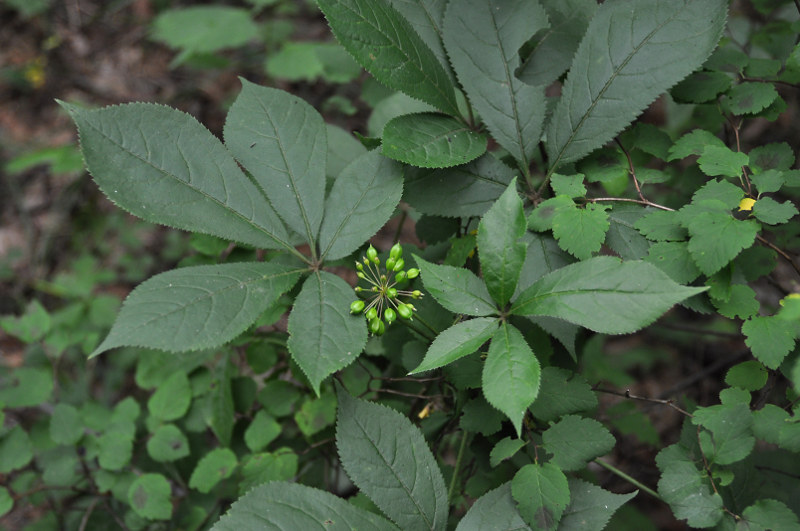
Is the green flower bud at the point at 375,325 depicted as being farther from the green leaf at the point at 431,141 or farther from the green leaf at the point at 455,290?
the green leaf at the point at 431,141

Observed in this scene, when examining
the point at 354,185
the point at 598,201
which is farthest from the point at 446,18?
the point at 598,201

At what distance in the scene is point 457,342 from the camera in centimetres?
120

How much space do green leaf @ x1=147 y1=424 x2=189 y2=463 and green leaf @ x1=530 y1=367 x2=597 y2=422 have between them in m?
1.34

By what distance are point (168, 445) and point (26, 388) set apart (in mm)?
696

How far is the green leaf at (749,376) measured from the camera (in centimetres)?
131

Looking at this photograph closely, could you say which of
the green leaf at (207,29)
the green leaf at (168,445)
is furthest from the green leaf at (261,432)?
the green leaf at (207,29)

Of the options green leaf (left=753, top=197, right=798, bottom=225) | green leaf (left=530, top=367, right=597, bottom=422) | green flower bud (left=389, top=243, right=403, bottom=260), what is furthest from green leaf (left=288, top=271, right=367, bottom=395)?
green leaf (left=753, top=197, right=798, bottom=225)

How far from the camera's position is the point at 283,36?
13.2ft

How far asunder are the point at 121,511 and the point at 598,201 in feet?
7.32

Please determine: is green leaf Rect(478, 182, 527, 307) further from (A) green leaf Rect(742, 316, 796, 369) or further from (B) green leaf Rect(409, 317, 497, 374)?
(A) green leaf Rect(742, 316, 796, 369)

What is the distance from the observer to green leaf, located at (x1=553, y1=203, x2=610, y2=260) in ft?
4.19

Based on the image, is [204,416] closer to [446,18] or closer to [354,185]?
[354,185]

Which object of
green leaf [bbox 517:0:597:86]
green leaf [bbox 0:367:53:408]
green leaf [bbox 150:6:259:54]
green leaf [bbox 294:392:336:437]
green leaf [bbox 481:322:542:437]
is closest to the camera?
green leaf [bbox 481:322:542:437]

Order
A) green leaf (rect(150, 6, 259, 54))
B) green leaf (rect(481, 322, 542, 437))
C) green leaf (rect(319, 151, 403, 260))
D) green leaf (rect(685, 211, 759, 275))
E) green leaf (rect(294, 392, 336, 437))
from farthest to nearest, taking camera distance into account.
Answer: green leaf (rect(150, 6, 259, 54))
green leaf (rect(294, 392, 336, 437))
green leaf (rect(319, 151, 403, 260))
green leaf (rect(685, 211, 759, 275))
green leaf (rect(481, 322, 542, 437))
